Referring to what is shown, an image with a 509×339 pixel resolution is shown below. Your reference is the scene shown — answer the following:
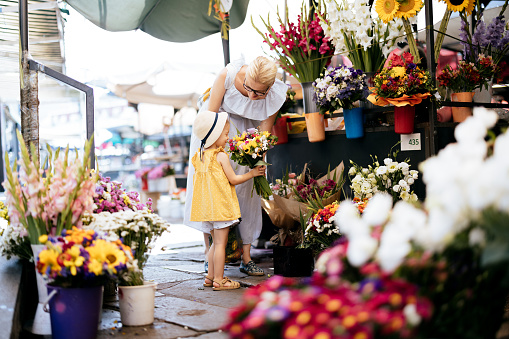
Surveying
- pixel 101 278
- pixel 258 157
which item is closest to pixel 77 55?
pixel 258 157

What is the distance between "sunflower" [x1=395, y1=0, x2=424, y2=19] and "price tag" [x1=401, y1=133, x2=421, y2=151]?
32.7 inches

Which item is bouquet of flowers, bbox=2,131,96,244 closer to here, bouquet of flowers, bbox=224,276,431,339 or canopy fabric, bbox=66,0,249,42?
bouquet of flowers, bbox=224,276,431,339

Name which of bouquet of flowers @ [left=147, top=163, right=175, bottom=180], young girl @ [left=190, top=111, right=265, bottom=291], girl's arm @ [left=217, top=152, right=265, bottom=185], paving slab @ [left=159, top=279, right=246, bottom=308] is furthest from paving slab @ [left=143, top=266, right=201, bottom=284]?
bouquet of flowers @ [left=147, top=163, right=175, bottom=180]

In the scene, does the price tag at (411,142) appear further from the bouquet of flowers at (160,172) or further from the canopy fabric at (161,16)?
the bouquet of flowers at (160,172)

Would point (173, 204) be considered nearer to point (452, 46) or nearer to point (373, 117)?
point (452, 46)

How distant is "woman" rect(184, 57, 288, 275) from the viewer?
157 inches

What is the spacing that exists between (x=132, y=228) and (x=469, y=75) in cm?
286

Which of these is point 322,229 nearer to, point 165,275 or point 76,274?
point 165,275

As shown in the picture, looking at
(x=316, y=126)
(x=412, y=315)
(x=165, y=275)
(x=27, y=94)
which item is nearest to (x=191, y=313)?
(x=165, y=275)

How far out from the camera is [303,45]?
14.5ft

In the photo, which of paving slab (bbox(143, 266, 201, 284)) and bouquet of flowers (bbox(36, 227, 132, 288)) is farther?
paving slab (bbox(143, 266, 201, 284))

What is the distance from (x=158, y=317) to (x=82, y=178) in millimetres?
899

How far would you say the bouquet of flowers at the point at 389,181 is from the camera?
3.51 metres

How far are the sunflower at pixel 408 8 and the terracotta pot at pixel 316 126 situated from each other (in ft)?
3.41
